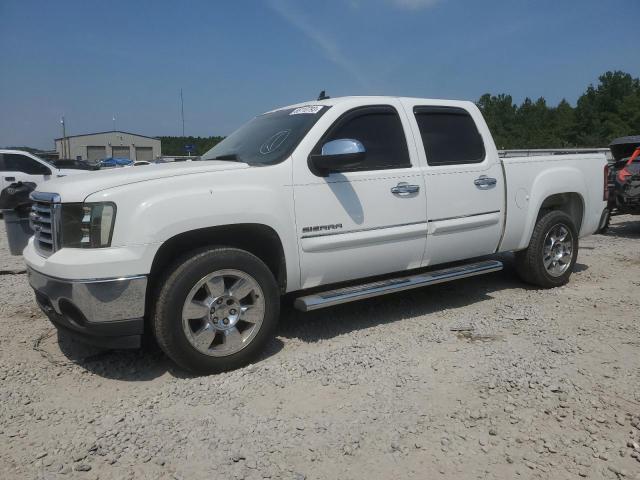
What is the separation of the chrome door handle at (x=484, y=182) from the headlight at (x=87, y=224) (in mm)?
3156

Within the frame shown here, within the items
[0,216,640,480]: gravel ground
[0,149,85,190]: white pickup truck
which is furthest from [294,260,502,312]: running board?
[0,149,85,190]: white pickup truck

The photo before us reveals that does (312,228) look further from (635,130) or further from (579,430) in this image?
(635,130)

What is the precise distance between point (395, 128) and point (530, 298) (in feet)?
7.56

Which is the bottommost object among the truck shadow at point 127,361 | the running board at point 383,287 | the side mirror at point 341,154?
the truck shadow at point 127,361

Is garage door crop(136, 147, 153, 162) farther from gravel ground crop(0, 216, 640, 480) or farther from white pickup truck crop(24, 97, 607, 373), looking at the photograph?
white pickup truck crop(24, 97, 607, 373)

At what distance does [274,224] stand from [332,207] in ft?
1.65

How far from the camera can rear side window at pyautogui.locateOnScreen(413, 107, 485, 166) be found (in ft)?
14.9

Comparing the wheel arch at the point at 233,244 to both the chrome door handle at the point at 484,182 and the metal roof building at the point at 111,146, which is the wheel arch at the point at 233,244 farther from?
the metal roof building at the point at 111,146

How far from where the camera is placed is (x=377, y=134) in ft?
14.0

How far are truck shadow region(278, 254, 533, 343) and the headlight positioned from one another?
172 cm

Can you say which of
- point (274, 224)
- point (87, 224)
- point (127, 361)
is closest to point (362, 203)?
point (274, 224)

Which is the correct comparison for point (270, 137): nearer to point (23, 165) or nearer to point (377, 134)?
point (377, 134)

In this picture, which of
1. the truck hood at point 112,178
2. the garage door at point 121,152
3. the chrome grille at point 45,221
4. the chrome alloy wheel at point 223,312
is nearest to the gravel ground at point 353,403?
the chrome alloy wheel at point 223,312

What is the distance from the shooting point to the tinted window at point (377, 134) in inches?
163
